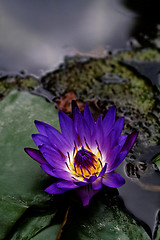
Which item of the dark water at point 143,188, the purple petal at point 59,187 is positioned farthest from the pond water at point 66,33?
the purple petal at point 59,187

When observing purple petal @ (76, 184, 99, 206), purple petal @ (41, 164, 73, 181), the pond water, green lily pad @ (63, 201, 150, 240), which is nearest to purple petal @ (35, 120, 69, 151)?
purple petal @ (41, 164, 73, 181)

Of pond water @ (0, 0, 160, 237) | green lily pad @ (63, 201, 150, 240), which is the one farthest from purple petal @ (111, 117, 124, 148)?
pond water @ (0, 0, 160, 237)

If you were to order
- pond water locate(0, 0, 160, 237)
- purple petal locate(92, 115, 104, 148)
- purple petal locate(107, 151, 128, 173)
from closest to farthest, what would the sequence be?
1. purple petal locate(107, 151, 128, 173)
2. purple petal locate(92, 115, 104, 148)
3. pond water locate(0, 0, 160, 237)

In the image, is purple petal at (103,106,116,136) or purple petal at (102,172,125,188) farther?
purple petal at (103,106,116,136)

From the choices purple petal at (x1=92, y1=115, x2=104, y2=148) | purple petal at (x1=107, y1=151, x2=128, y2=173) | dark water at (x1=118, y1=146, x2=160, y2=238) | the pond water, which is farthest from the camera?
the pond water

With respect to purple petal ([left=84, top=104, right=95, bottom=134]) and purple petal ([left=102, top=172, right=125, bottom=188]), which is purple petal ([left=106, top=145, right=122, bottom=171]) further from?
purple petal ([left=84, top=104, right=95, bottom=134])

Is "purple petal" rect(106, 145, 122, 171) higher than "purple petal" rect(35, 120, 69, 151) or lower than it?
lower

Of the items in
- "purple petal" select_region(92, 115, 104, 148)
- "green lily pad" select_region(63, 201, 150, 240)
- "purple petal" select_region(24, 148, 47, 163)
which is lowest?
"green lily pad" select_region(63, 201, 150, 240)

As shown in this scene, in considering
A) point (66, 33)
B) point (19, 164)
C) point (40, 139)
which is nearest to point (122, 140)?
point (40, 139)
